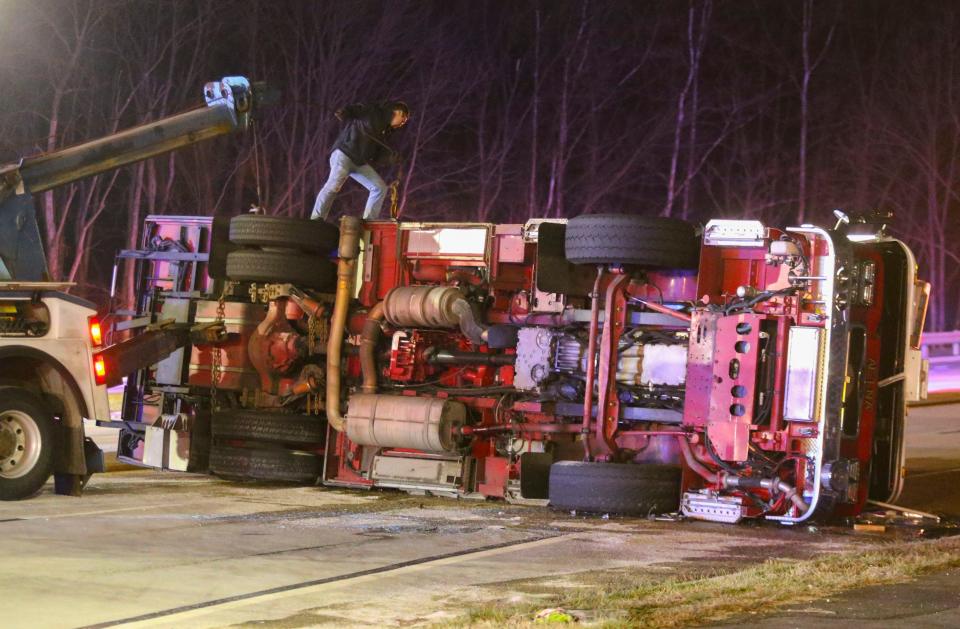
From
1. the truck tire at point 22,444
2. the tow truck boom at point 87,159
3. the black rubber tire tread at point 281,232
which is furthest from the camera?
the black rubber tire tread at point 281,232

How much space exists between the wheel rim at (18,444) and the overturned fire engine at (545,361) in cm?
108

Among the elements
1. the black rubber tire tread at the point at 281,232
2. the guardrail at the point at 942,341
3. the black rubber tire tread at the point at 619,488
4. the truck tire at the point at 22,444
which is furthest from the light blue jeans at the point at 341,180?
the guardrail at the point at 942,341

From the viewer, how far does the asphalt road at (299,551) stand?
6.86 meters

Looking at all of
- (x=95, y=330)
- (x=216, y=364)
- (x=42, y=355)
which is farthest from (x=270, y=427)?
(x=42, y=355)

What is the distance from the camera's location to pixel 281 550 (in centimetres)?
880

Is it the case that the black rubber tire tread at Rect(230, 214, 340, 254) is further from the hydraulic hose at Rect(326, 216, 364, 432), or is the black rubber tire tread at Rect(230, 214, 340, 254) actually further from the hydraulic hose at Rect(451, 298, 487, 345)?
the hydraulic hose at Rect(451, 298, 487, 345)

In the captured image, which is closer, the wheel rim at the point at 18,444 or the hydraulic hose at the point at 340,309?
the wheel rim at the point at 18,444

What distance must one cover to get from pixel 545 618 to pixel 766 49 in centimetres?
3126

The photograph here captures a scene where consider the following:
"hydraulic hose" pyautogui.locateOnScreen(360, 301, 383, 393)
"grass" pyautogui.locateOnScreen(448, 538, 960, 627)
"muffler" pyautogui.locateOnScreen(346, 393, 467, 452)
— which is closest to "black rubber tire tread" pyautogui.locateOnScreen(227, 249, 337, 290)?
"hydraulic hose" pyautogui.locateOnScreen(360, 301, 383, 393)

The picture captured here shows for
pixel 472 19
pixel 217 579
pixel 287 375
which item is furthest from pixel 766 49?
pixel 217 579

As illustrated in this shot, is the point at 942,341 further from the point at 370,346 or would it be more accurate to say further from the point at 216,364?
the point at 216,364

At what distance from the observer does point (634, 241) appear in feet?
36.1

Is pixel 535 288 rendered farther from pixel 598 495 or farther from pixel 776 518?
pixel 776 518

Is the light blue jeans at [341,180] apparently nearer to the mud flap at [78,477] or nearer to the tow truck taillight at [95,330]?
the tow truck taillight at [95,330]
